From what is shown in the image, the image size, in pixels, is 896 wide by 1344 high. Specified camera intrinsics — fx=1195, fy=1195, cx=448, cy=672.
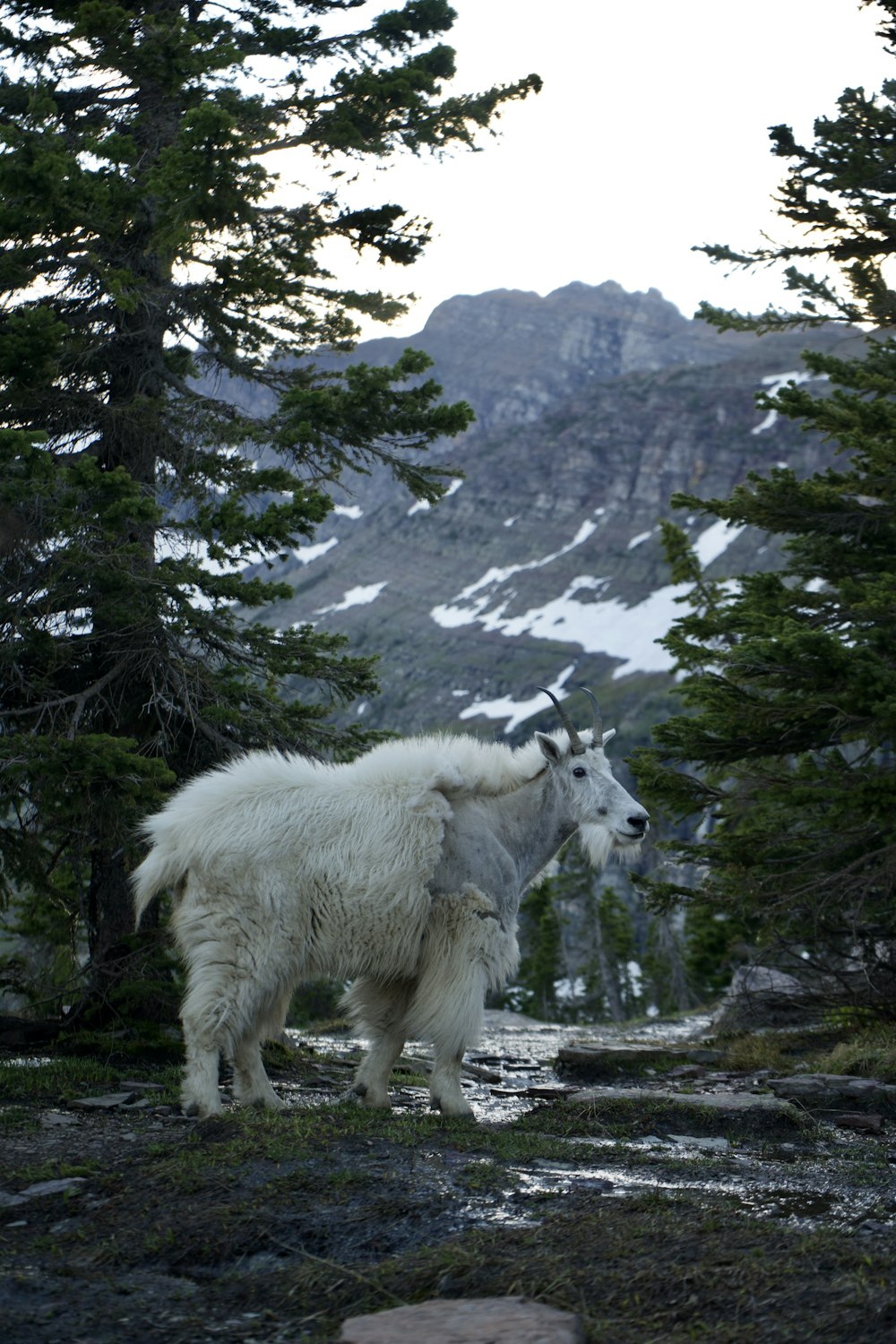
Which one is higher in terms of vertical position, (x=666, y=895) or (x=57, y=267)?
(x=57, y=267)

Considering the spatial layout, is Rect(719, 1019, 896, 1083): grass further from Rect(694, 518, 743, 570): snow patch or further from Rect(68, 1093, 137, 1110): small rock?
Rect(694, 518, 743, 570): snow patch

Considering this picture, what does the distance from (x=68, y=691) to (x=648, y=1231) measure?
8.56m

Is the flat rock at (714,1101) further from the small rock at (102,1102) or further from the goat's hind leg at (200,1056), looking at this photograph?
the small rock at (102,1102)

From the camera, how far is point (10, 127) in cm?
1053

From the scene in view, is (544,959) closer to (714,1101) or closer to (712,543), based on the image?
(714,1101)

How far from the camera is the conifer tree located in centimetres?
1245

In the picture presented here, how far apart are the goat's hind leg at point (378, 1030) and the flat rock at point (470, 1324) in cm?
484

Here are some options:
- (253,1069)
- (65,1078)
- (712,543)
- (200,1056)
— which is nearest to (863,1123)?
(253,1069)

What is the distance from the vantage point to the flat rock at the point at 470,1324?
3656mm

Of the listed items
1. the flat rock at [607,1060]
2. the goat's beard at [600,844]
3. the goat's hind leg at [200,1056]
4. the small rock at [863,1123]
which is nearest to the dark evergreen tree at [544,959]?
the flat rock at [607,1060]

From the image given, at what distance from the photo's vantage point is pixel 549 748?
31.9 feet

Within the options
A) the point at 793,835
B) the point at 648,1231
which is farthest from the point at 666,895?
the point at 648,1231

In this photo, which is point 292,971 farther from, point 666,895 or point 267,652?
point 666,895

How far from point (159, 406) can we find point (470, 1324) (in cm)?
997
